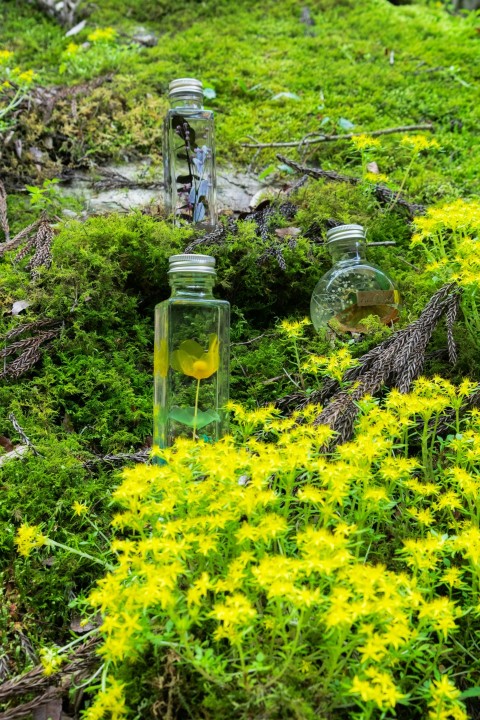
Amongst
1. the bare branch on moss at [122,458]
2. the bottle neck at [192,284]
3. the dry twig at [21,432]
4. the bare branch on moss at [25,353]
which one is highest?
the bottle neck at [192,284]

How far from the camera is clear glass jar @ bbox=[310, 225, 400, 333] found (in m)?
2.07

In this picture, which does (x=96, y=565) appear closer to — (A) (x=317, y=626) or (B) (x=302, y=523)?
(B) (x=302, y=523)

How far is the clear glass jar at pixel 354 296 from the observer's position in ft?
6.81

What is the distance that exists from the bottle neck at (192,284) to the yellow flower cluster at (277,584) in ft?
2.34

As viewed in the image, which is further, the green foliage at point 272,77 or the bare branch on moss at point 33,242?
the green foliage at point 272,77

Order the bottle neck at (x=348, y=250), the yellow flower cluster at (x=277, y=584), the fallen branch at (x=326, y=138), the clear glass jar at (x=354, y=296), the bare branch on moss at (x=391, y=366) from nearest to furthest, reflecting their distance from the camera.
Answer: the yellow flower cluster at (x=277, y=584) → the bare branch on moss at (x=391, y=366) → the clear glass jar at (x=354, y=296) → the bottle neck at (x=348, y=250) → the fallen branch at (x=326, y=138)

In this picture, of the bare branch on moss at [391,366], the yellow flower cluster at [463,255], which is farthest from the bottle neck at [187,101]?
the bare branch on moss at [391,366]

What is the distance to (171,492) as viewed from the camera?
1.07m

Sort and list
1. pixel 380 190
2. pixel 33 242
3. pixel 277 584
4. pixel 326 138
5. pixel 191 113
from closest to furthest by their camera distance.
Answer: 1. pixel 277 584
2. pixel 33 242
3. pixel 191 113
4. pixel 380 190
5. pixel 326 138

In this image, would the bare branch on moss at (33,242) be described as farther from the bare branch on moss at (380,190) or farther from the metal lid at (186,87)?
the bare branch on moss at (380,190)

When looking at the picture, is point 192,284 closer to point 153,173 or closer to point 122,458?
point 122,458

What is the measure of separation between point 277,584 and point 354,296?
141cm

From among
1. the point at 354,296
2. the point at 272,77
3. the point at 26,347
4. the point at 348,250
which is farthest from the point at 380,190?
the point at 272,77

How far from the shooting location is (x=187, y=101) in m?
2.61
